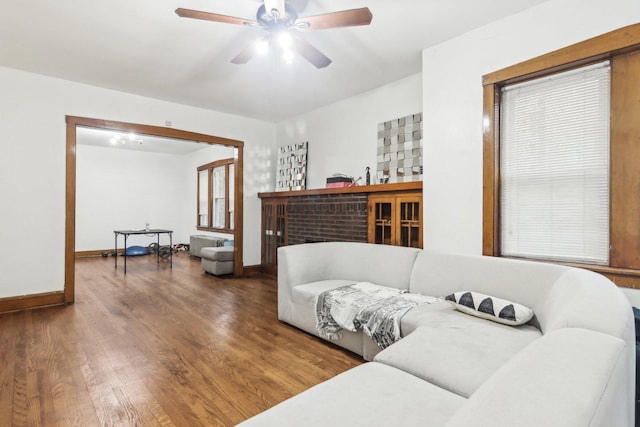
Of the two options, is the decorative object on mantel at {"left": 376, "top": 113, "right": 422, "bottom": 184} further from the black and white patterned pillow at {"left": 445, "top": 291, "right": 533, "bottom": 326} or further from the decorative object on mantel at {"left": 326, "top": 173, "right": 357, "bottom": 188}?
the black and white patterned pillow at {"left": 445, "top": 291, "right": 533, "bottom": 326}

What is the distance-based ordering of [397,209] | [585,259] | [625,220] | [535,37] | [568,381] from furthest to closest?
[397,209] → [535,37] → [585,259] → [625,220] → [568,381]

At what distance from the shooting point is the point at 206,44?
3021 millimetres

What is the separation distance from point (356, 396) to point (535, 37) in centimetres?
287

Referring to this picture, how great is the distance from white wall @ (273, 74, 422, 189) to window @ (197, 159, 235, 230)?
2315mm

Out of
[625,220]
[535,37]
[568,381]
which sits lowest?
[568,381]

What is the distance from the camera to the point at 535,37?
2.47 metres

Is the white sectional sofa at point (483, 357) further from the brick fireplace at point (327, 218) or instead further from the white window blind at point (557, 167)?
the brick fireplace at point (327, 218)

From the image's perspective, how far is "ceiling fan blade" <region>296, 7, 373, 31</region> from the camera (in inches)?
80.3

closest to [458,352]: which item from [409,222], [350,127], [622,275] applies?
[622,275]

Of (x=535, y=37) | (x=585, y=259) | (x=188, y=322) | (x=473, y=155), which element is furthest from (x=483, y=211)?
(x=188, y=322)

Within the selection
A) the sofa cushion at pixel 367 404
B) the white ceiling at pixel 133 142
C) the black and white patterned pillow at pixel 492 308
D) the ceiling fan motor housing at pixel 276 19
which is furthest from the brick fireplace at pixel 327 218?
the white ceiling at pixel 133 142

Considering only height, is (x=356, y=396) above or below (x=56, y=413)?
above

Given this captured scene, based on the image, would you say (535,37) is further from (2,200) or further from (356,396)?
(2,200)

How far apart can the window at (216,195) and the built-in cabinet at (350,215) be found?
2.09m
